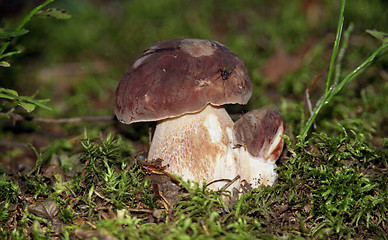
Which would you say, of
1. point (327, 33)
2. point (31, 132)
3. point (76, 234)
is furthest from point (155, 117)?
point (327, 33)

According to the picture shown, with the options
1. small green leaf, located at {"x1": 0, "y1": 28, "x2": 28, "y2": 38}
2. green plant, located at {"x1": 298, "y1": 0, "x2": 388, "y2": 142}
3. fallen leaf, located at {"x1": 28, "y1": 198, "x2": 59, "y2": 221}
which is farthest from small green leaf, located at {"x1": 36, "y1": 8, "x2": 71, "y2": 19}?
green plant, located at {"x1": 298, "y1": 0, "x2": 388, "y2": 142}

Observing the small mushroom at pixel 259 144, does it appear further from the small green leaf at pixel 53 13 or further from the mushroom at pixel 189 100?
the small green leaf at pixel 53 13

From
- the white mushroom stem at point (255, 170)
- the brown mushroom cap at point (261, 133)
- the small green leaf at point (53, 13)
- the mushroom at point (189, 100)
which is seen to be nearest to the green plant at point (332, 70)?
the brown mushroom cap at point (261, 133)

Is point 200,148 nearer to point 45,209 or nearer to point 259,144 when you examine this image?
point 259,144

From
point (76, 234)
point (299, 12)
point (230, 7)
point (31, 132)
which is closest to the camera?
point (76, 234)

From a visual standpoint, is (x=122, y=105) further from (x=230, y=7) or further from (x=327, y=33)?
(x=230, y=7)

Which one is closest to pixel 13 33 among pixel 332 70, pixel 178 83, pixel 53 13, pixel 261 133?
pixel 53 13

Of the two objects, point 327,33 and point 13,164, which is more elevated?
point 327,33
